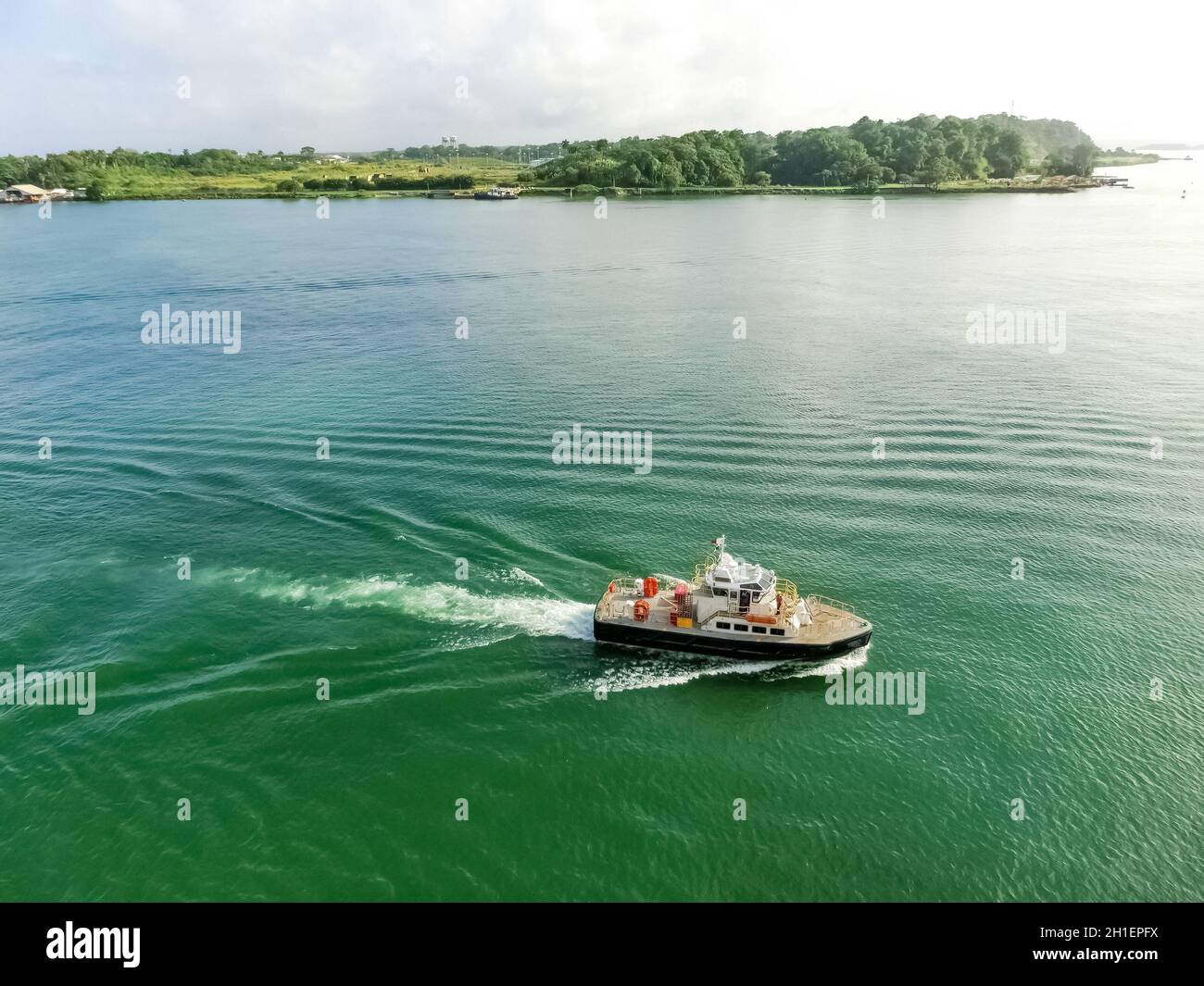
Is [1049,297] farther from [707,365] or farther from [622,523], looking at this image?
[622,523]

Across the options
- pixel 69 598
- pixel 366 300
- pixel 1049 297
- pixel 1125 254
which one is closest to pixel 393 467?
pixel 69 598

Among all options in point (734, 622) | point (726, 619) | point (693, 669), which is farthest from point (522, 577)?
point (734, 622)

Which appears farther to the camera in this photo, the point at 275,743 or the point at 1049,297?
the point at 1049,297

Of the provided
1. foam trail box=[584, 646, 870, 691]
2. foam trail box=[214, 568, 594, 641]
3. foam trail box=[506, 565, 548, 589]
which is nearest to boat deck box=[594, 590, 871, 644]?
foam trail box=[584, 646, 870, 691]

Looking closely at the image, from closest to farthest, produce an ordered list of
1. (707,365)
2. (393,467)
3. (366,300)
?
(393,467), (707,365), (366,300)

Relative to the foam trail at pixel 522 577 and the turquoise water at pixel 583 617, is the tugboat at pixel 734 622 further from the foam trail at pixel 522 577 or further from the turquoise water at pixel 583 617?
the foam trail at pixel 522 577

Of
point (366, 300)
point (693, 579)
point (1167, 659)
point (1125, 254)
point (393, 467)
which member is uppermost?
point (1125, 254)
